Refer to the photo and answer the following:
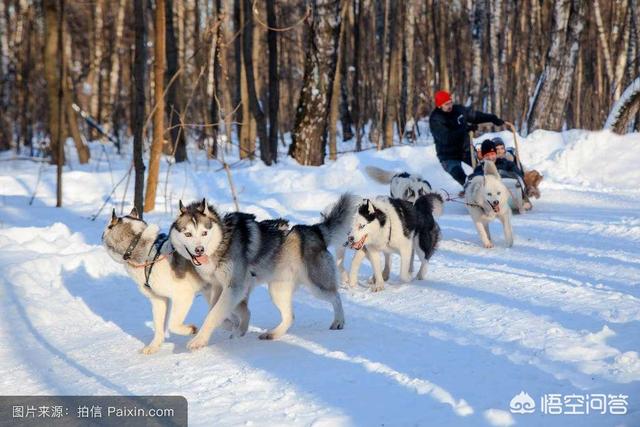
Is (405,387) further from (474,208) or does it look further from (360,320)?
(474,208)

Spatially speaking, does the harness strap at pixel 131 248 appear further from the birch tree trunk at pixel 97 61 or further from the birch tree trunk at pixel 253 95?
the birch tree trunk at pixel 97 61

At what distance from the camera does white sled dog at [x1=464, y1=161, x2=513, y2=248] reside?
8257 millimetres

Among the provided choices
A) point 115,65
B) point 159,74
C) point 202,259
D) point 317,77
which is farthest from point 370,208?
point 115,65

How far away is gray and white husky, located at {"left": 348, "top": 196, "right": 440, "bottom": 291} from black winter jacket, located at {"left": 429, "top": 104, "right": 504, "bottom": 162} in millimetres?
3943

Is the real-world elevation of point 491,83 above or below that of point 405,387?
above

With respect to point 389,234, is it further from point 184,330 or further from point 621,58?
point 621,58

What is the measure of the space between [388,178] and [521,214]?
2.22m

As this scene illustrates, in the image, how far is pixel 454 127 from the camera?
11.0m

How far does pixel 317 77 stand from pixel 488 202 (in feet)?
20.8

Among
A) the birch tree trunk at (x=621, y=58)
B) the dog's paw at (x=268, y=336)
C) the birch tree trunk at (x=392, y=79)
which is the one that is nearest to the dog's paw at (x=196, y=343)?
the dog's paw at (x=268, y=336)

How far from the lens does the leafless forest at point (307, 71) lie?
12477 mm

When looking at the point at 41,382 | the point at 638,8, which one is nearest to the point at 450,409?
the point at 41,382

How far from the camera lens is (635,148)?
46.1ft

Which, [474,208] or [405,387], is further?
[474,208]
